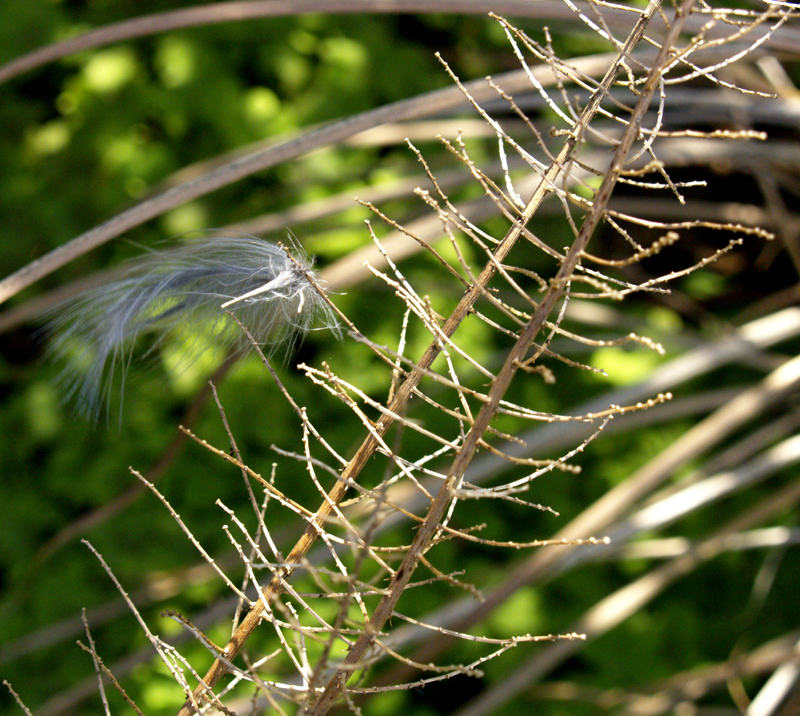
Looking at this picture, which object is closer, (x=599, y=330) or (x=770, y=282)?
(x=599, y=330)

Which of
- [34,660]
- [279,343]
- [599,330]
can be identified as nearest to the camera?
[279,343]

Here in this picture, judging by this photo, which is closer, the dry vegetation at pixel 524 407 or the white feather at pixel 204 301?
the white feather at pixel 204 301

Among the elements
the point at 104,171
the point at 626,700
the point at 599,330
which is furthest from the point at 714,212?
the point at 104,171

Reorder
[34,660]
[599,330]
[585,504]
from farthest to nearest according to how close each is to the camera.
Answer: [599,330]
[585,504]
[34,660]

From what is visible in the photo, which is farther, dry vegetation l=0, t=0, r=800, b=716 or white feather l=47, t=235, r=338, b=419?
dry vegetation l=0, t=0, r=800, b=716

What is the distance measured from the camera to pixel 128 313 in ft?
2.28

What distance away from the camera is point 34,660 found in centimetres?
130

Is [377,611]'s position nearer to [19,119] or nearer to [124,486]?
[124,486]

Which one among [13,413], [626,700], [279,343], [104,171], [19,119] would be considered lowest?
[626,700]

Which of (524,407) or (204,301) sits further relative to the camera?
(524,407)

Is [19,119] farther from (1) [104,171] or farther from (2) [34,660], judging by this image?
(2) [34,660]

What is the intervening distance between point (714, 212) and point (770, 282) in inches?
20.0

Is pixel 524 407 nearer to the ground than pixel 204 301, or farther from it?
nearer to the ground

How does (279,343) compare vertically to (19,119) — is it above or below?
below
